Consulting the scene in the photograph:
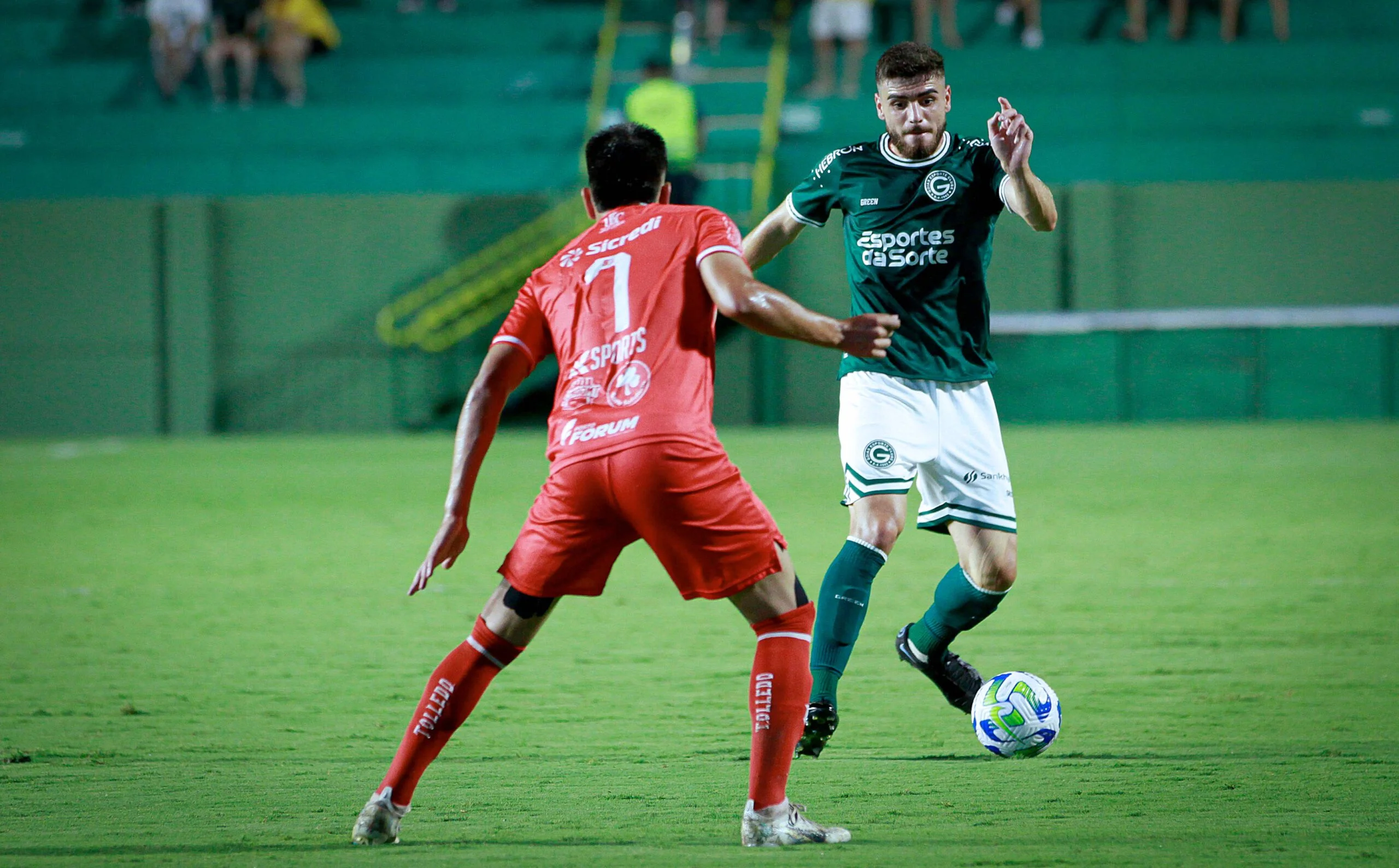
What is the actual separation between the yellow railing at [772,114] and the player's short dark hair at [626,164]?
1652 cm

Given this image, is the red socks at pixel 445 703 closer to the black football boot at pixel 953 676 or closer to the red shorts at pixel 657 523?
the red shorts at pixel 657 523

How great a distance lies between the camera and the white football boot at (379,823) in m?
4.11

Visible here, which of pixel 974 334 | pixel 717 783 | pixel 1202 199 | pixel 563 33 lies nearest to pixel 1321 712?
pixel 974 334

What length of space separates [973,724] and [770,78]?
19.2 m

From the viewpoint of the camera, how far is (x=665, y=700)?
20.2 feet

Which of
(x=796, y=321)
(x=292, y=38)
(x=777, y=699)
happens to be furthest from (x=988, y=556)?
(x=292, y=38)

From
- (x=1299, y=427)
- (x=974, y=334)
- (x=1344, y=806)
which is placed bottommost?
(x=1299, y=427)

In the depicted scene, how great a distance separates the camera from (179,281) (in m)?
22.1

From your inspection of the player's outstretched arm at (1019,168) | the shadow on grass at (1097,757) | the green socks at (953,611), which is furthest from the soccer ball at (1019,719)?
the player's outstretched arm at (1019,168)

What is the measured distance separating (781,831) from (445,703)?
0.91 m

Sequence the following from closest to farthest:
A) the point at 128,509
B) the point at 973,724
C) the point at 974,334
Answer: the point at 973,724, the point at 974,334, the point at 128,509

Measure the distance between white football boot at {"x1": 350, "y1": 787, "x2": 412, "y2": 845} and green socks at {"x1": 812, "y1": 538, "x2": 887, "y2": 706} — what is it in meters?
1.61

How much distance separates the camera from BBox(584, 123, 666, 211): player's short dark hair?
4.26 metres

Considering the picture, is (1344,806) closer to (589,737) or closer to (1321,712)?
(1321,712)
